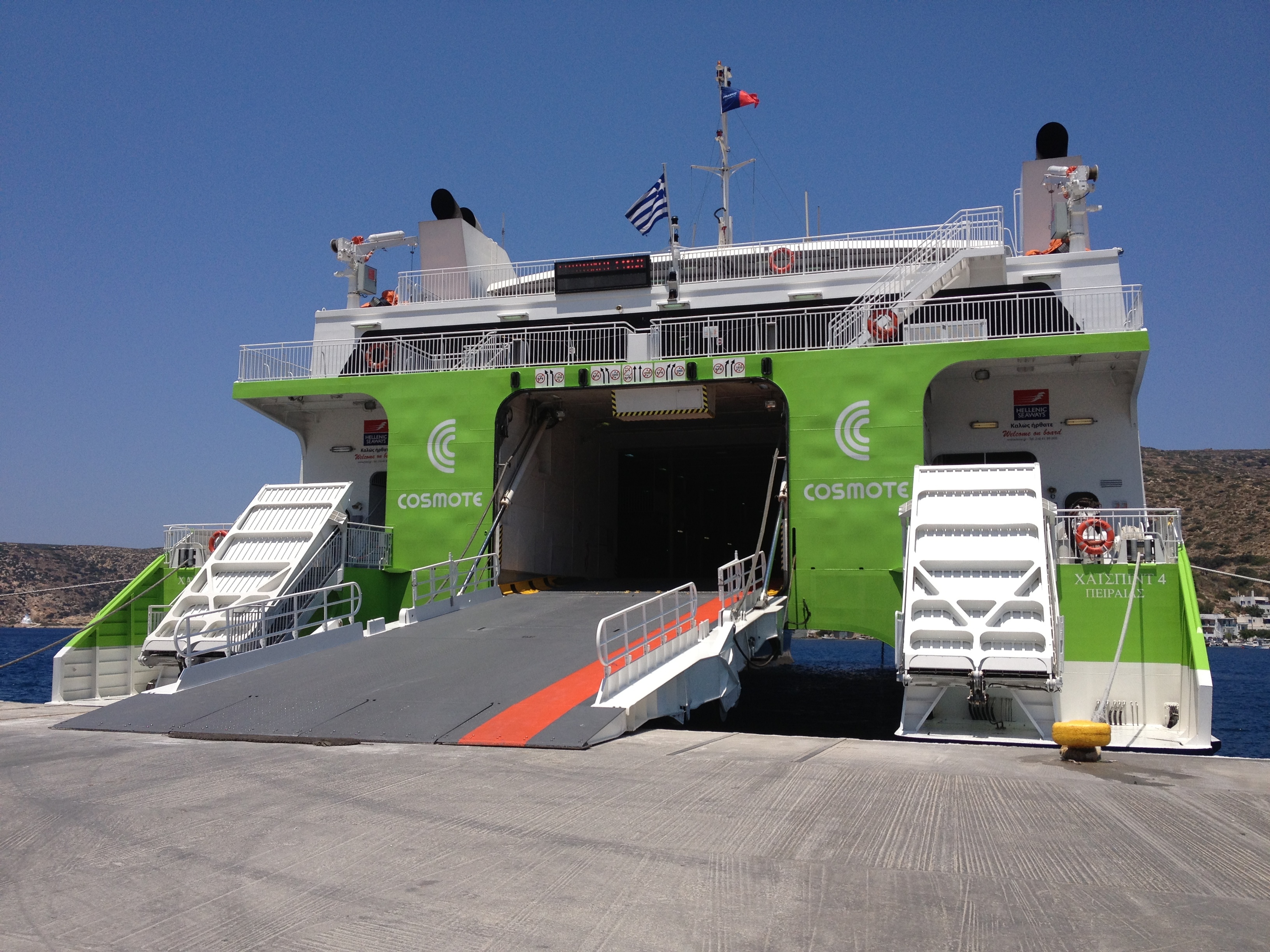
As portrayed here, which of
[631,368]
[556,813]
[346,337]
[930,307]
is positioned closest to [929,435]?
[930,307]

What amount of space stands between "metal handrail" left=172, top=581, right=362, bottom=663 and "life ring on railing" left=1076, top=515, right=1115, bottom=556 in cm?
1028

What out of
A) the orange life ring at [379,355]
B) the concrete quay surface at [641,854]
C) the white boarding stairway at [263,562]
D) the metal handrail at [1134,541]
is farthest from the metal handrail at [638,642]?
the orange life ring at [379,355]

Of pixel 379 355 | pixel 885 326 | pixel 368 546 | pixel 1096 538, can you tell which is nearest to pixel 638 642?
pixel 1096 538

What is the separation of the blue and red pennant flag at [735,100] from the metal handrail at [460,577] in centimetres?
1404

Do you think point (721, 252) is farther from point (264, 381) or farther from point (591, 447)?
point (264, 381)

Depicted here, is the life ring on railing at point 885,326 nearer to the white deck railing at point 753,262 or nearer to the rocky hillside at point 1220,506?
the white deck railing at point 753,262

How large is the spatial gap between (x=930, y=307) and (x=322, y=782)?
14129mm

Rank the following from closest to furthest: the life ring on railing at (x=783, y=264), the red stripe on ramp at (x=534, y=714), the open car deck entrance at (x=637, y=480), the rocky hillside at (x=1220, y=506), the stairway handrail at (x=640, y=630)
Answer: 1. the red stripe on ramp at (x=534, y=714)
2. the stairway handrail at (x=640, y=630)
3. the open car deck entrance at (x=637, y=480)
4. the life ring on railing at (x=783, y=264)
5. the rocky hillside at (x=1220, y=506)

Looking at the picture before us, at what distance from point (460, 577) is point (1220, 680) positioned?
56.2 metres

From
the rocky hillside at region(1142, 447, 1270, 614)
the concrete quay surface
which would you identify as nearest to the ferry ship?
the concrete quay surface

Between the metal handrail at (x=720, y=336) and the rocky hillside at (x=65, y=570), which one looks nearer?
the metal handrail at (x=720, y=336)

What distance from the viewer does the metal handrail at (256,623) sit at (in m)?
13.7

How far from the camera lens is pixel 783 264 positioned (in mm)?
21438

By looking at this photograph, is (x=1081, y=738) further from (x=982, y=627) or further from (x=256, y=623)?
(x=256, y=623)
